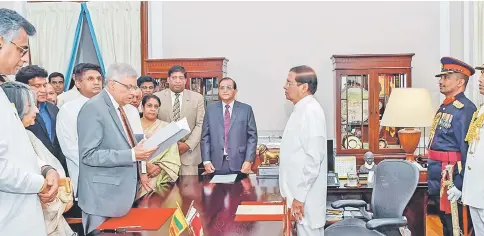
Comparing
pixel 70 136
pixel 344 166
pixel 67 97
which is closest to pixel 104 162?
pixel 70 136

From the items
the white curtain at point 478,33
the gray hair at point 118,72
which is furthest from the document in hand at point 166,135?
the white curtain at point 478,33

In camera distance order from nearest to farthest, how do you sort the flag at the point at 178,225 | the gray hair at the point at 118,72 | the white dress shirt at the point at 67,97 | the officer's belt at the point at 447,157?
1. the flag at the point at 178,225
2. the gray hair at the point at 118,72
3. the officer's belt at the point at 447,157
4. the white dress shirt at the point at 67,97

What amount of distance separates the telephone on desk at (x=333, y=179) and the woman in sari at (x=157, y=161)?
3.81 feet

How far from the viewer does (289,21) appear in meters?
6.50

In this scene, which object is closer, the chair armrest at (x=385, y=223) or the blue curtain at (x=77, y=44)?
the chair armrest at (x=385, y=223)

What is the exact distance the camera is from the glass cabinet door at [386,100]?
5.94 metres

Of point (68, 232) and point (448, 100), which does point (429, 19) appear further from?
point (68, 232)

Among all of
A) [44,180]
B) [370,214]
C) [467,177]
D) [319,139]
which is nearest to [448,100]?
[467,177]

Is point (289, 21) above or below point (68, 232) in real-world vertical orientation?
above

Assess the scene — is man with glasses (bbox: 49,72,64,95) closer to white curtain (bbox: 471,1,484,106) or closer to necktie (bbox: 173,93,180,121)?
necktie (bbox: 173,93,180,121)

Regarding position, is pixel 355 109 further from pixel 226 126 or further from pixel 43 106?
pixel 43 106

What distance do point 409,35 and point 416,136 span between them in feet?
7.46

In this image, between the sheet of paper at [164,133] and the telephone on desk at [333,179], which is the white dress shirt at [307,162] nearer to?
the sheet of paper at [164,133]

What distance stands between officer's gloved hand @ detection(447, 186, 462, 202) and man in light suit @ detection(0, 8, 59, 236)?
2766 mm
